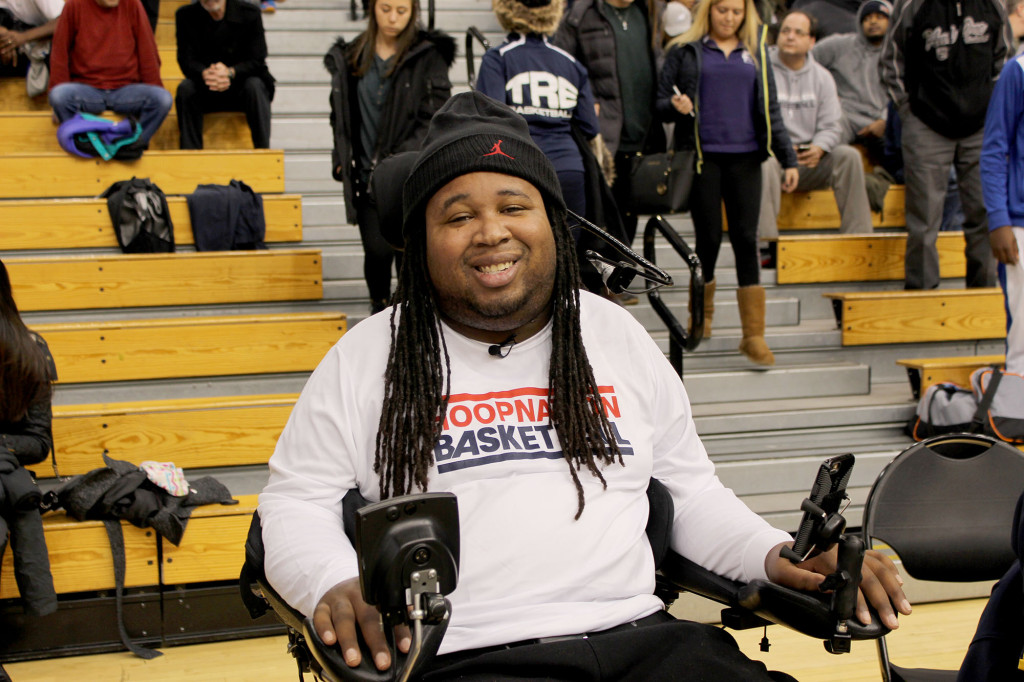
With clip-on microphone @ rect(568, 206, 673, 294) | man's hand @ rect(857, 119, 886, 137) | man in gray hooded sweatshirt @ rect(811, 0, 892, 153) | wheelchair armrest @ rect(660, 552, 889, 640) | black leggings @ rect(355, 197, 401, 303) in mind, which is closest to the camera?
wheelchair armrest @ rect(660, 552, 889, 640)

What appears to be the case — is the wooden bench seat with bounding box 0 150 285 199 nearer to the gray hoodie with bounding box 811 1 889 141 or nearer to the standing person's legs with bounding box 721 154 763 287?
the standing person's legs with bounding box 721 154 763 287

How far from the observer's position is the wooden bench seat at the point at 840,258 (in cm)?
456

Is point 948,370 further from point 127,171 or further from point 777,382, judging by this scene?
point 127,171

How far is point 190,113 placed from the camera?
187 inches

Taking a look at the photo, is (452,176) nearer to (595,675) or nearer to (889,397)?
(595,675)

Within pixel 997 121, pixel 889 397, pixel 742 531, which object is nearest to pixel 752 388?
pixel 889 397

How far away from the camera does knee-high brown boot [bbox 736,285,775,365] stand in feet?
12.7

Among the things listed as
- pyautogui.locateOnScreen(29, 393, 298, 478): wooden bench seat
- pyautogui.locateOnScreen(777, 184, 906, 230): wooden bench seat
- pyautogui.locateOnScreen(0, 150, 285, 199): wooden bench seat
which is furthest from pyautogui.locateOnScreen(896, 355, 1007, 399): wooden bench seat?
pyautogui.locateOnScreen(0, 150, 285, 199): wooden bench seat

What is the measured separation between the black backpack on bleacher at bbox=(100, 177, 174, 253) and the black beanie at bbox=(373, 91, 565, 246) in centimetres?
269

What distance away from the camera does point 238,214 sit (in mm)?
4164

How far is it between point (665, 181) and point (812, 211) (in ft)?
5.27

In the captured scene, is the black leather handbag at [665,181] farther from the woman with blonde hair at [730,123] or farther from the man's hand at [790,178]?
the man's hand at [790,178]

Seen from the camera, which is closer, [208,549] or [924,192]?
[208,549]

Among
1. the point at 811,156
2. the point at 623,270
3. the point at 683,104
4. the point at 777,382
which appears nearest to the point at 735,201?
the point at 683,104
